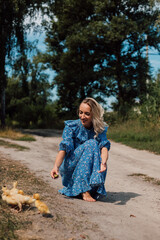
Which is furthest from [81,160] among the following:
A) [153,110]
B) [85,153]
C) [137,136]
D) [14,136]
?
[153,110]

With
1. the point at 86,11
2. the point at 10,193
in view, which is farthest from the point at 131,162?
the point at 86,11

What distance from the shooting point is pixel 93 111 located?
417 centimetres

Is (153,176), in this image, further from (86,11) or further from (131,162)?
(86,11)

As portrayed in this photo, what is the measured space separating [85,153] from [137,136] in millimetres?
8539

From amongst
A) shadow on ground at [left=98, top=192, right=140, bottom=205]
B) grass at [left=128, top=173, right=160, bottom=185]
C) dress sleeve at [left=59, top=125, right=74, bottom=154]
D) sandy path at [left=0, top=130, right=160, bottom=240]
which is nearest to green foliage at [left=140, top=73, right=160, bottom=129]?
sandy path at [left=0, top=130, right=160, bottom=240]

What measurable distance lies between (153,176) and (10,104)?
67.1 feet

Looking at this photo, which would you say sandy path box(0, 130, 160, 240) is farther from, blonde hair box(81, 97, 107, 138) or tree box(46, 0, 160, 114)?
tree box(46, 0, 160, 114)

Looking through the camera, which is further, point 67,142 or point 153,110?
point 153,110

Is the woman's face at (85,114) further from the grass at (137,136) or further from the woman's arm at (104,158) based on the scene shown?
the grass at (137,136)

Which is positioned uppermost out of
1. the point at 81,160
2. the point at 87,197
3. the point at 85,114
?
the point at 85,114

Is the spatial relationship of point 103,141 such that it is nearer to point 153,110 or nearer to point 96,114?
point 96,114

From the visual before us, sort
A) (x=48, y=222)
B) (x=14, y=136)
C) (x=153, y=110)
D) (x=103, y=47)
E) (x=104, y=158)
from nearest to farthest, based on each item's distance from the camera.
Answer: (x=48, y=222)
(x=104, y=158)
(x=14, y=136)
(x=153, y=110)
(x=103, y=47)

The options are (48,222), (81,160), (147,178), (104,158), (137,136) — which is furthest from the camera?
(137,136)

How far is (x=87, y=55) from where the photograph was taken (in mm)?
21969
